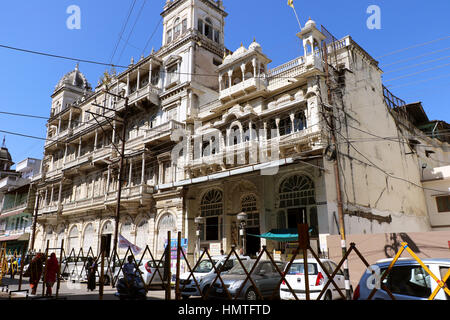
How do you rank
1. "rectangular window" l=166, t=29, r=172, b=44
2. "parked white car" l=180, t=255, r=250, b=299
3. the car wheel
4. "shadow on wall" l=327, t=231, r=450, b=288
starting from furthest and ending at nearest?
"rectangular window" l=166, t=29, r=172, b=44, "shadow on wall" l=327, t=231, r=450, b=288, "parked white car" l=180, t=255, r=250, b=299, the car wheel

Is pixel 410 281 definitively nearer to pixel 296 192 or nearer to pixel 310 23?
pixel 296 192

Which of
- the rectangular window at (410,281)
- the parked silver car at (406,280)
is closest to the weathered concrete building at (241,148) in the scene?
the parked silver car at (406,280)

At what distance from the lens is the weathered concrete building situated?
746 inches

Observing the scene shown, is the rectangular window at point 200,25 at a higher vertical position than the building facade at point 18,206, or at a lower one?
higher

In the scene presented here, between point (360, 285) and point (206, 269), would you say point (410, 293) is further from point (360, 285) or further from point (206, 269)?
point (206, 269)

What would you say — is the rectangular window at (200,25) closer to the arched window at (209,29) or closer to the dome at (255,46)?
the arched window at (209,29)

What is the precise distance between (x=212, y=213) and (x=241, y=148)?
18.2ft

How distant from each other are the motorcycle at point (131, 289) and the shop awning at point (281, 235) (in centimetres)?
793

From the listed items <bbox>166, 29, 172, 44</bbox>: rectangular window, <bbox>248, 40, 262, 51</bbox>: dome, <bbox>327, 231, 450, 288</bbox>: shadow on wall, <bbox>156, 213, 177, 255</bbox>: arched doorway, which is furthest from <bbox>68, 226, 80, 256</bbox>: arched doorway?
<bbox>327, 231, 450, 288</bbox>: shadow on wall

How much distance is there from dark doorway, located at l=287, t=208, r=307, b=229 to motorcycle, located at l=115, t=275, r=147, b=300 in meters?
10.7

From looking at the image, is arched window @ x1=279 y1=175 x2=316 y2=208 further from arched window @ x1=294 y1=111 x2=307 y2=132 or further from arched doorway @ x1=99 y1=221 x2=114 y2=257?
arched doorway @ x1=99 y1=221 x2=114 y2=257

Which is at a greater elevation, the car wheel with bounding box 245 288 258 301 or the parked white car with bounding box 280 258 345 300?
the parked white car with bounding box 280 258 345 300

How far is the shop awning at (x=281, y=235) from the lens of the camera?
17.0m

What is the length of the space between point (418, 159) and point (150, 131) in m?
24.8
